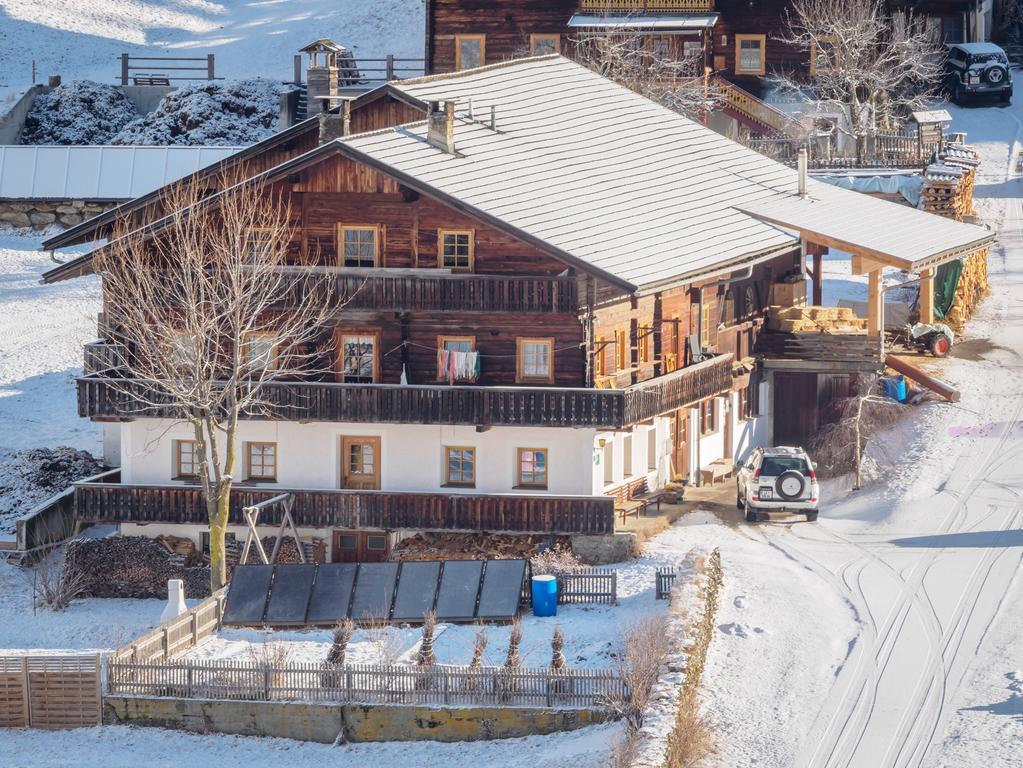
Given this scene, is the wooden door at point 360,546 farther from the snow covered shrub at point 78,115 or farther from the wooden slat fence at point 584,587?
the snow covered shrub at point 78,115

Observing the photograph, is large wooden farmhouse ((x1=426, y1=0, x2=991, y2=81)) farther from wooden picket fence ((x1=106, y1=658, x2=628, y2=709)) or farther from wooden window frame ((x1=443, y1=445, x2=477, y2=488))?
wooden picket fence ((x1=106, y1=658, x2=628, y2=709))

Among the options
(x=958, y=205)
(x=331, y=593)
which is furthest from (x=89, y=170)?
(x=331, y=593)

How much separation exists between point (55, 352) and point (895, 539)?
29769 millimetres

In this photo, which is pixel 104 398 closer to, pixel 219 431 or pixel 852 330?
pixel 219 431

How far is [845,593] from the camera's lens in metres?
47.2

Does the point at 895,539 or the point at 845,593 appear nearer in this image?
the point at 845,593

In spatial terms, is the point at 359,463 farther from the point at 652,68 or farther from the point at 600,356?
the point at 652,68

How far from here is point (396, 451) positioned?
53.1m

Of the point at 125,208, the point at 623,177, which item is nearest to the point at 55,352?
the point at 125,208

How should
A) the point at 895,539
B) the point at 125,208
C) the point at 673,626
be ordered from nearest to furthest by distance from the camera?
the point at 673,626, the point at 895,539, the point at 125,208

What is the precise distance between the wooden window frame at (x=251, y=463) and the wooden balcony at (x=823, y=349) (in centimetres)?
1500

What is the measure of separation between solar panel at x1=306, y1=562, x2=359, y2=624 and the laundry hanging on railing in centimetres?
579

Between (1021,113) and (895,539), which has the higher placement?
(1021,113)

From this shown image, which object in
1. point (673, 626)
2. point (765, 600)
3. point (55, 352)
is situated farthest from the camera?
point (55, 352)
